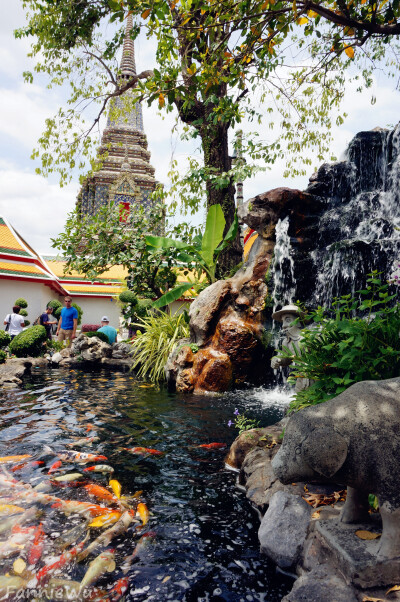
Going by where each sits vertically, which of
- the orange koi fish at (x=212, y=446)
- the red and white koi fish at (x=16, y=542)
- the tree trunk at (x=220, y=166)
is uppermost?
the tree trunk at (x=220, y=166)

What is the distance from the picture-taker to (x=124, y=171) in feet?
96.2

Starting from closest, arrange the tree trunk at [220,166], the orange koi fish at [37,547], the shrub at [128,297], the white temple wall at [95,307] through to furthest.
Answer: the orange koi fish at [37,547] < the tree trunk at [220,166] < the shrub at [128,297] < the white temple wall at [95,307]

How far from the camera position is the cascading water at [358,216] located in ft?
25.2

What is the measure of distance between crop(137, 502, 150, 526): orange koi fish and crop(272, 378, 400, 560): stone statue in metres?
1.47

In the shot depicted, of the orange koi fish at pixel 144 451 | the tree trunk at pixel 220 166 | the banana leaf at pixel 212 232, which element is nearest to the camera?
the orange koi fish at pixel 144 451

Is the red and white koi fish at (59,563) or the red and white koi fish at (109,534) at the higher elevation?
the red and white koi fish at (109,534)

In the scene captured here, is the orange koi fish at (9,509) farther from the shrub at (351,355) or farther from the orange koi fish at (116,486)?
the shrub at (351,355)

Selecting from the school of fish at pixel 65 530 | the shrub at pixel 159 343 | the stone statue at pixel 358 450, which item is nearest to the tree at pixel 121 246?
the shrub at pixel 159 343

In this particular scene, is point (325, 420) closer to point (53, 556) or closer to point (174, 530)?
point (174, 530)

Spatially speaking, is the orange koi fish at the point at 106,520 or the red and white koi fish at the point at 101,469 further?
the red and white koi fish at the point at 101,469

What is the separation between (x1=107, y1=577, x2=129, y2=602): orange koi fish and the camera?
2.34 metres

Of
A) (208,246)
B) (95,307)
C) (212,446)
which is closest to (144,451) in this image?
(212,446)

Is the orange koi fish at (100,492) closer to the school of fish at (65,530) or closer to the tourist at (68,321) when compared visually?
the school of fish at (65,530)

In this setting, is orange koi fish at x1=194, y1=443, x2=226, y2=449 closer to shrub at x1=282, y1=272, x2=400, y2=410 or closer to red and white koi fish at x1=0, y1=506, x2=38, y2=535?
shrub at x1=282, y1=272, x2=400, y2=410
